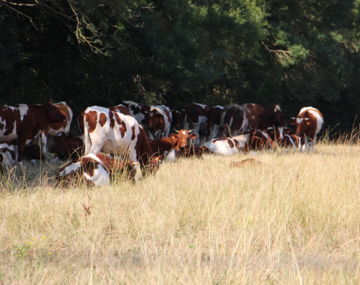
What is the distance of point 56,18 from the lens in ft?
53.4

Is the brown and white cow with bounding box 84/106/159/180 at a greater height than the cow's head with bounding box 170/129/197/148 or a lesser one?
greater

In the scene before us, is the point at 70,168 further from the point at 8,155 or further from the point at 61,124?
the point at 61,124

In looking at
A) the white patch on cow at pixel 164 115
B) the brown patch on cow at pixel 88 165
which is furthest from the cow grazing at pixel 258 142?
the brown patch on cow at pixel 88 165

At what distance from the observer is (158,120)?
63.1 feet

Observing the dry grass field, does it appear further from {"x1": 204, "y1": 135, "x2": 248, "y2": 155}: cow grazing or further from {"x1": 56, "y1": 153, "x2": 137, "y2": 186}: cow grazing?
{"x1": 204, "y1": 135, "x2": 248, "y2": 155}: cow grazing

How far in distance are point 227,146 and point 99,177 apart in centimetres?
821

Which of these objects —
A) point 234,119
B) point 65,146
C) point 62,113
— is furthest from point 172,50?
point 65,146

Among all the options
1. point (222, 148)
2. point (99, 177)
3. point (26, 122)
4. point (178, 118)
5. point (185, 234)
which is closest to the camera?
point (185, 234)

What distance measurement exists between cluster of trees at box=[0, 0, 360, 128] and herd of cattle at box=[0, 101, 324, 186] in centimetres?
135

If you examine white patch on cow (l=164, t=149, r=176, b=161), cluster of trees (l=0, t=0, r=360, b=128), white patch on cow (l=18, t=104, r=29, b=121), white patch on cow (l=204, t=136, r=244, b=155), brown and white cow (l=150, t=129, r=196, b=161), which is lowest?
white patch on cow (l=204, t=136, r=244, b=155)

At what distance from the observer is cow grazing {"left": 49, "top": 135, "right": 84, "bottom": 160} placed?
13.9m

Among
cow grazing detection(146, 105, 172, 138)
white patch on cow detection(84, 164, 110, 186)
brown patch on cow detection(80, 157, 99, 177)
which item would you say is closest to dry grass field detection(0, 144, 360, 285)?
white patch on cow detection(84, 164, 110, 186)

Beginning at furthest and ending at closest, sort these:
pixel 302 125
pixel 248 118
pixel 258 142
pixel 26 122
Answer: pixel 248 118
pixel 302 125
pixel 258 142
pixel 26 122

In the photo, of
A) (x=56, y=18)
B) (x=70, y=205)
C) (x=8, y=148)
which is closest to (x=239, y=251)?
(x=70, y=205)
